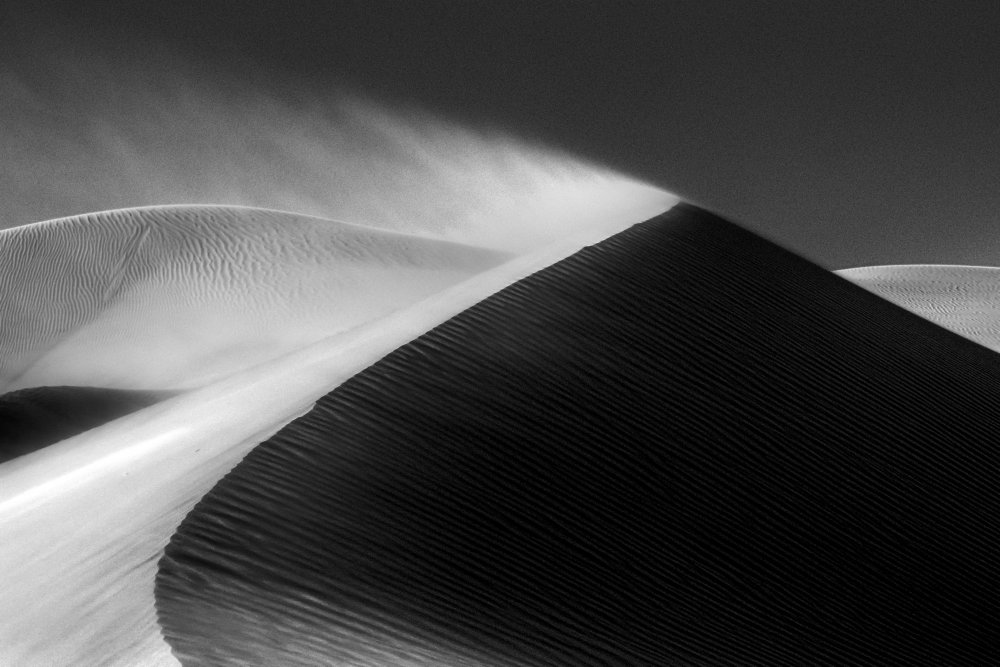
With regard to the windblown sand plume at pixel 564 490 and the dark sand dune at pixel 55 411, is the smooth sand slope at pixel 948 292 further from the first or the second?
the dark sand dune at pixel 55 411

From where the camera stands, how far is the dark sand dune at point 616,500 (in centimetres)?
454

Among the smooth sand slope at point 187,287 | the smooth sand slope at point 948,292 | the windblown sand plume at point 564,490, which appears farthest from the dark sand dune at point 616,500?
the smooth sand slope at point 948,292

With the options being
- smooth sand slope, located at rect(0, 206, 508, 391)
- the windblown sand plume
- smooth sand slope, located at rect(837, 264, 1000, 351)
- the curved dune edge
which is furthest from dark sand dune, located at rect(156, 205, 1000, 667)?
smooth sand slope, located at rect(837, 264, 1000, 351)

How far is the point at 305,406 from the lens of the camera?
6047 millimetres

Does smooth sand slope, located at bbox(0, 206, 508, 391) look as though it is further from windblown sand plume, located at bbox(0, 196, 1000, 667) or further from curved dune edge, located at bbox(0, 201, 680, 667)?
curved dune edge, located at bbox(0, 201, 680, 667)

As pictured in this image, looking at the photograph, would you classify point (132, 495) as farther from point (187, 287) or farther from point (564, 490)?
point (187, 287)

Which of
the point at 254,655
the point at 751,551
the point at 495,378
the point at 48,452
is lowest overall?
the point at 48,452

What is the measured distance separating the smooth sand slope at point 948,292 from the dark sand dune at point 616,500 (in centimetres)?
1532

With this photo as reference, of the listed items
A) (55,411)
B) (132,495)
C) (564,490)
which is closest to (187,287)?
(55,411)

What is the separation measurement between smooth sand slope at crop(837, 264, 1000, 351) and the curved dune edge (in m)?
16.7

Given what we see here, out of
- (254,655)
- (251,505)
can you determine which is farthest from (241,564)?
(254,655)

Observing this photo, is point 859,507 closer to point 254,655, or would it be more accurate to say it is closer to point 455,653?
point 455,653

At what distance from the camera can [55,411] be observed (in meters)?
17.4

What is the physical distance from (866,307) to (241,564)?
7.94 meters
